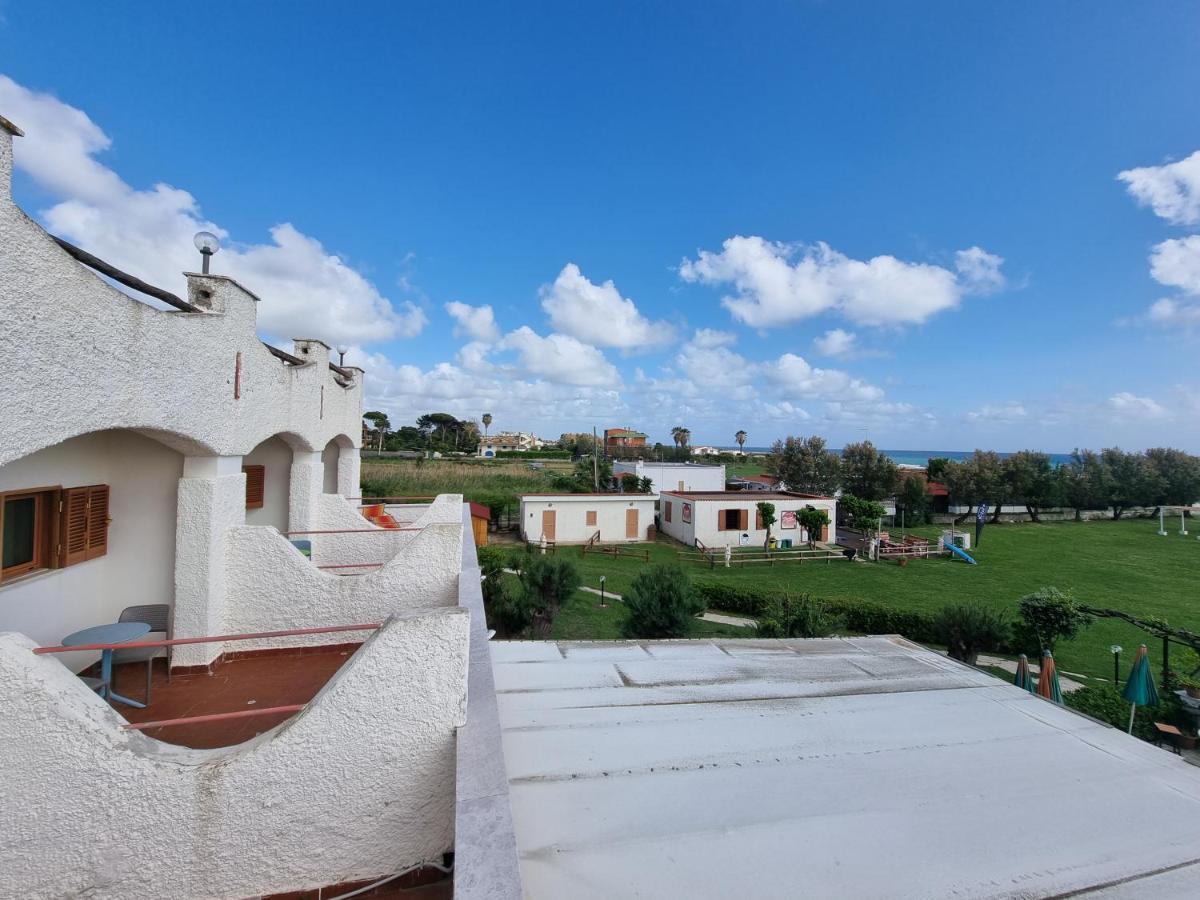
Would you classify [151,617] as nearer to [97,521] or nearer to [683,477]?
[97,521]

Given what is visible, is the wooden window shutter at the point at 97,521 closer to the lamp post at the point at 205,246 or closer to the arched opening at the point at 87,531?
the arched opening at the point at 87,531

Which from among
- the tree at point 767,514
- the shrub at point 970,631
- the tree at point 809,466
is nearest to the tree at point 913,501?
the tree at point 809,466

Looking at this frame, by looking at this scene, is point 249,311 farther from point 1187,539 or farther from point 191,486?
A: point 1187,539

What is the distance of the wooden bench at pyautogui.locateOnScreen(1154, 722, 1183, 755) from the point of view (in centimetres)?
815

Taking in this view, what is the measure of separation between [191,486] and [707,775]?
4.67 meters

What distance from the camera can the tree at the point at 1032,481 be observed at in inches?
1561

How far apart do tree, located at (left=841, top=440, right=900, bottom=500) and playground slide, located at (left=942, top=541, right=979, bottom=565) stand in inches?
523

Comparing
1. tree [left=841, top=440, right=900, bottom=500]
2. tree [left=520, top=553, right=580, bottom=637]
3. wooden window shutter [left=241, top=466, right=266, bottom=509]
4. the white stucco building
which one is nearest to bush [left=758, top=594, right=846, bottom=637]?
tree [left=520, top=553, right=580, bottom=637]

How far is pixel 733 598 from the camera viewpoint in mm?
16125

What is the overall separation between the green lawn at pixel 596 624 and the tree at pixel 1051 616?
614 centimetres

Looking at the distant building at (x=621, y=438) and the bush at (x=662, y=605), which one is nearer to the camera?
the bush at (x=662, y=605)

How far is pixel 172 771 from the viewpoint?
84.7 inches

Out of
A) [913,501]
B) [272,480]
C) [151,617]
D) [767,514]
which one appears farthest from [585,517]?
[913,501]

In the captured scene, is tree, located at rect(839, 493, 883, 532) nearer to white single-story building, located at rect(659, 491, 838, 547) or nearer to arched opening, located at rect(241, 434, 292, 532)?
white single-story building, located at rect(659, 491, 838, 547)
